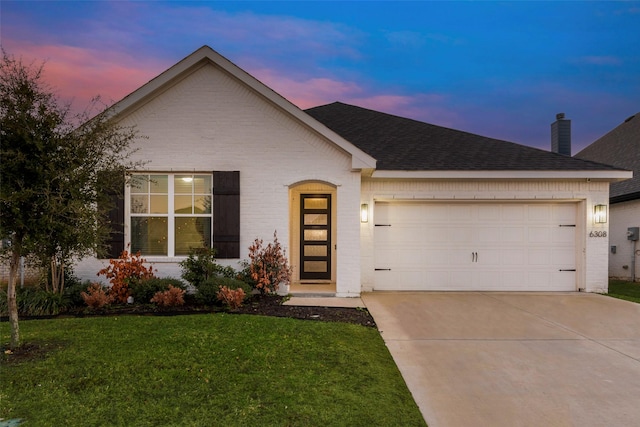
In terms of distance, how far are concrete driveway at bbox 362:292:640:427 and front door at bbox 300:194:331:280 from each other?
2.43 m

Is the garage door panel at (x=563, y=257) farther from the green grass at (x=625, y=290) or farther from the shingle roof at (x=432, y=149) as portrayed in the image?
the shingle roof at (x=432, y=149)

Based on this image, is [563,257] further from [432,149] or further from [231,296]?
[231,296]

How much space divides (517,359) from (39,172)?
6270 mm

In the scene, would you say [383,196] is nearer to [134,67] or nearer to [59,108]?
[59,108]

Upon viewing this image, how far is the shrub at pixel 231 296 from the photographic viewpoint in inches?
277

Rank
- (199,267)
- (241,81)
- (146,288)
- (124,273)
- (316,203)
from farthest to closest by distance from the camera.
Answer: (316,203) < (241,81) < (199,267) < (124,273) < (146,288)

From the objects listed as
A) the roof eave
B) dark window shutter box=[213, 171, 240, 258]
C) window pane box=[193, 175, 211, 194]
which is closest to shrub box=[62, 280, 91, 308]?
dark window shutter box=[213, 171, 240, 258]

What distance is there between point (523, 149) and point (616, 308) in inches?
189

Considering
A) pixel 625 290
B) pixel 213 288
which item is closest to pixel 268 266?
pixel 213 288

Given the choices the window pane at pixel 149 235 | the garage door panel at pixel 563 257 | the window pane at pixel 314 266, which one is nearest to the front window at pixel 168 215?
the window pane at pixel 149 235

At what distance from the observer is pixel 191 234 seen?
8.51 m

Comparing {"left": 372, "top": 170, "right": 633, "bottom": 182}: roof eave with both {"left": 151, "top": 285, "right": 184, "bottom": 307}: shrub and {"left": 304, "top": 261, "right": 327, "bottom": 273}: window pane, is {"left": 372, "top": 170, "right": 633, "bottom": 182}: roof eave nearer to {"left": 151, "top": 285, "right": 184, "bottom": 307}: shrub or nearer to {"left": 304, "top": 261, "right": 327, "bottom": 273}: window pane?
{"left": 304, "top": 261, "right": 327, "bottom": 273}: window pane

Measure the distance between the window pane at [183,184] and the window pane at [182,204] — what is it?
140mm

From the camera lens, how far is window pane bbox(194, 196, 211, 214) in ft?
27.9
